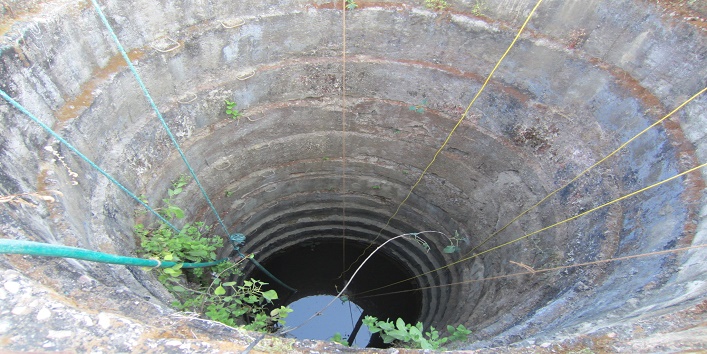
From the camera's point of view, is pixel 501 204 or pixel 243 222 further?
pixel 243 222

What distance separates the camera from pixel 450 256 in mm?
6504

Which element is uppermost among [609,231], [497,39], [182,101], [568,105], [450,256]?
[182,101]

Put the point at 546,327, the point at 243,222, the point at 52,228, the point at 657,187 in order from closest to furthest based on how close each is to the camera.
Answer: the point at 52,228 → the point at 546,327 → the point at 657,187 → the point at 243,222

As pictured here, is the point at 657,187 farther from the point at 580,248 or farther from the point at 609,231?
the point at 580,248

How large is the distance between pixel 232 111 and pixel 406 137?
2.37m

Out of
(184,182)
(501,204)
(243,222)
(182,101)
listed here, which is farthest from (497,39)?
(243,222)

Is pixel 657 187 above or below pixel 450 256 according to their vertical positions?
above

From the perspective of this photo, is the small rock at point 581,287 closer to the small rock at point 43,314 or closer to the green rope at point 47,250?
the green rope at point 47,250

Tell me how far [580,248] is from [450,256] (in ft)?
8.48

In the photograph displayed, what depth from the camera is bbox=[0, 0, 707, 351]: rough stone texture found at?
296 cm

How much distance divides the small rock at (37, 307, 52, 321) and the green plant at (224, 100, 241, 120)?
3.38 metres

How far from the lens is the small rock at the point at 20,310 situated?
2008 millimetres

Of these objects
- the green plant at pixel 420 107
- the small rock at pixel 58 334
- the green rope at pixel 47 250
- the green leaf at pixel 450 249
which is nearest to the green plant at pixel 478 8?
the green plant at pixel 420 107

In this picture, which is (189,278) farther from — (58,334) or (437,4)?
(437,4)
